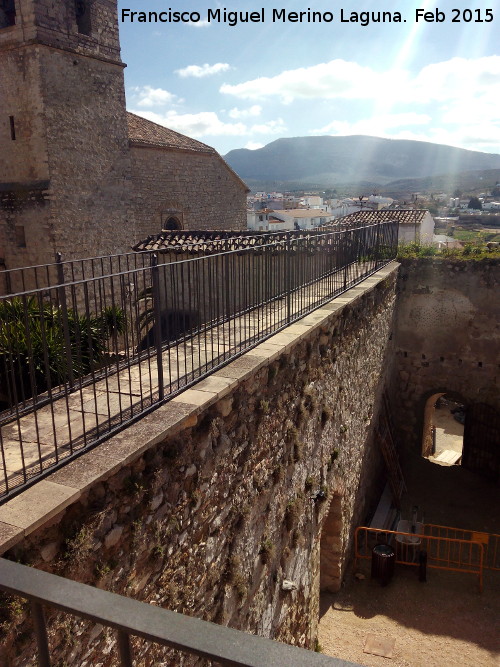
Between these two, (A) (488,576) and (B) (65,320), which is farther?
(A) (488,576)

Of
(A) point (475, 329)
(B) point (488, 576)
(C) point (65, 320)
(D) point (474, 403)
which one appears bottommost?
(B) point (488, 576)

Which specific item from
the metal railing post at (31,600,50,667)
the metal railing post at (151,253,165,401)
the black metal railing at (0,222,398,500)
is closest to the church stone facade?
the black metal railing at (0,222,398,500)

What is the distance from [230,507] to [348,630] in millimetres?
5099

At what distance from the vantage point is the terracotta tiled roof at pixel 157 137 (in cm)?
2008

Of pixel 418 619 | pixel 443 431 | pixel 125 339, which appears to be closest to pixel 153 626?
pixel 125 339

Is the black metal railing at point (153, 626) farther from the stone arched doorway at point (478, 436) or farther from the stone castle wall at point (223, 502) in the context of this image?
the stone arched doorway at point (478, 436)

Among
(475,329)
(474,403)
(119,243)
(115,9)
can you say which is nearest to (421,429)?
(474,403)

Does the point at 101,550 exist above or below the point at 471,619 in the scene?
above

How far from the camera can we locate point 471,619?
349 inches

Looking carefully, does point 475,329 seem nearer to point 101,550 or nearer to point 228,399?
point 228,399

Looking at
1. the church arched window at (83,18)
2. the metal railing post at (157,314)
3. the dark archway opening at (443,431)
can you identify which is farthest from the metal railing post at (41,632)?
the church arched window at (83,18)

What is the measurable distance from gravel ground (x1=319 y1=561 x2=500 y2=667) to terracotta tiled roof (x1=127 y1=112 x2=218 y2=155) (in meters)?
16.2

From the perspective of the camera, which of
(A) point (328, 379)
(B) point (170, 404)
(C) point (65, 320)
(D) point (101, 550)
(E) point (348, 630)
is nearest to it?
(D) point (101, 550)

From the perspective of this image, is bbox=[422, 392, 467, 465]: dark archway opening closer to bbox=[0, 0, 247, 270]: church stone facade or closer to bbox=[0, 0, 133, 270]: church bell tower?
bbox=[0, 0, 247, 270]: church stone facade
